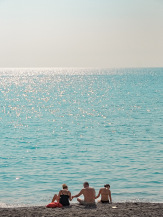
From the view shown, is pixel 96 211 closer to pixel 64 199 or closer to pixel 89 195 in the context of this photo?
pixel 89 195

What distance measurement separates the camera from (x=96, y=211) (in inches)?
635

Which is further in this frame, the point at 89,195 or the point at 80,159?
the point at 80,159

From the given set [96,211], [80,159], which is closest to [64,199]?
[96,211]

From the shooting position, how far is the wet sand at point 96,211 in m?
15.4

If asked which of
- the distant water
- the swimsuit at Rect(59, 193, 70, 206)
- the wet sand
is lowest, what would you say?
the wet sand

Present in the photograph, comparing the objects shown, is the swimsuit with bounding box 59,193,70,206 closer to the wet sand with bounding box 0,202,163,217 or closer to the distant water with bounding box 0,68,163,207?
the wet sand with bounding box 0,202,163,217

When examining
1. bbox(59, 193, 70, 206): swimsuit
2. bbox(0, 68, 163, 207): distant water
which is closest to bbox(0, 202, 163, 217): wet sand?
bbox(59, 193, 70, 206): swimsuit

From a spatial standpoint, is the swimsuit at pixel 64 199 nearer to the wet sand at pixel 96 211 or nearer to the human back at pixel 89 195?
the wet sand at pixel 96 211

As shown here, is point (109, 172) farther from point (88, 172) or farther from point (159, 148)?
point (159, 148)

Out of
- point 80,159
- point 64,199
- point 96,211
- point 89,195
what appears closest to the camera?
point 96,211

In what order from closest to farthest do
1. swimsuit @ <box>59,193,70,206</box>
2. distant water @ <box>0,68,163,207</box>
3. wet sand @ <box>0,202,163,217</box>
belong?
wet sand @ <box>0,202,163,217</box>, swimsuit @ <box>59,193,70,206</box>, distant water @ <box>0,68,163,207</box>

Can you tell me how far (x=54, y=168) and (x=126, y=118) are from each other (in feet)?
102

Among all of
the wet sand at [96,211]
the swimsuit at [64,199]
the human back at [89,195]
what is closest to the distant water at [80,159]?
the swimsuit at [64,199]

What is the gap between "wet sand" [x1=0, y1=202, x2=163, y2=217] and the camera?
1541 centimetres
